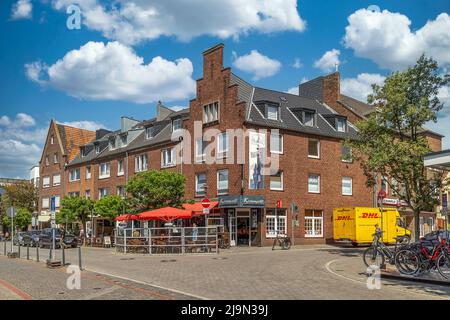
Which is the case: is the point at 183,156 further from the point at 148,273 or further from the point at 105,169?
the point at 148,273

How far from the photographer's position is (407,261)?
1576 cm

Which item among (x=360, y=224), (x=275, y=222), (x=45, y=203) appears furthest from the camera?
(x=45, y=203)

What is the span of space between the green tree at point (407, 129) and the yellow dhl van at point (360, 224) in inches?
335

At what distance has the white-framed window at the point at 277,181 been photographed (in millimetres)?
35862

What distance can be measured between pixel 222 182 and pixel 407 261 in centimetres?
2176

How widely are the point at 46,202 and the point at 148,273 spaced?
50.3 meters

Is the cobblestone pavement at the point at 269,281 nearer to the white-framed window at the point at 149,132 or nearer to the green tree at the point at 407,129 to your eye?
the green tree at the point at 407,129

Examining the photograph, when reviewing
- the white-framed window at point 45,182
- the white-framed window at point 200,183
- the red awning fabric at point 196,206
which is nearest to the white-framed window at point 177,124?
the white-framed window at point 200,183

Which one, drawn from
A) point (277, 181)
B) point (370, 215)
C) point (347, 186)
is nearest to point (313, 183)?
point (277, 181)

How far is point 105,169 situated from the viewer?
52438 millimetres

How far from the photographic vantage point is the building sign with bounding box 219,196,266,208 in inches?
1344

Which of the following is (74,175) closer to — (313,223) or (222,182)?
(222,182)

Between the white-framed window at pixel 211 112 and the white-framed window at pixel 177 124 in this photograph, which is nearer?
the white-framed window at pixel 211 112
